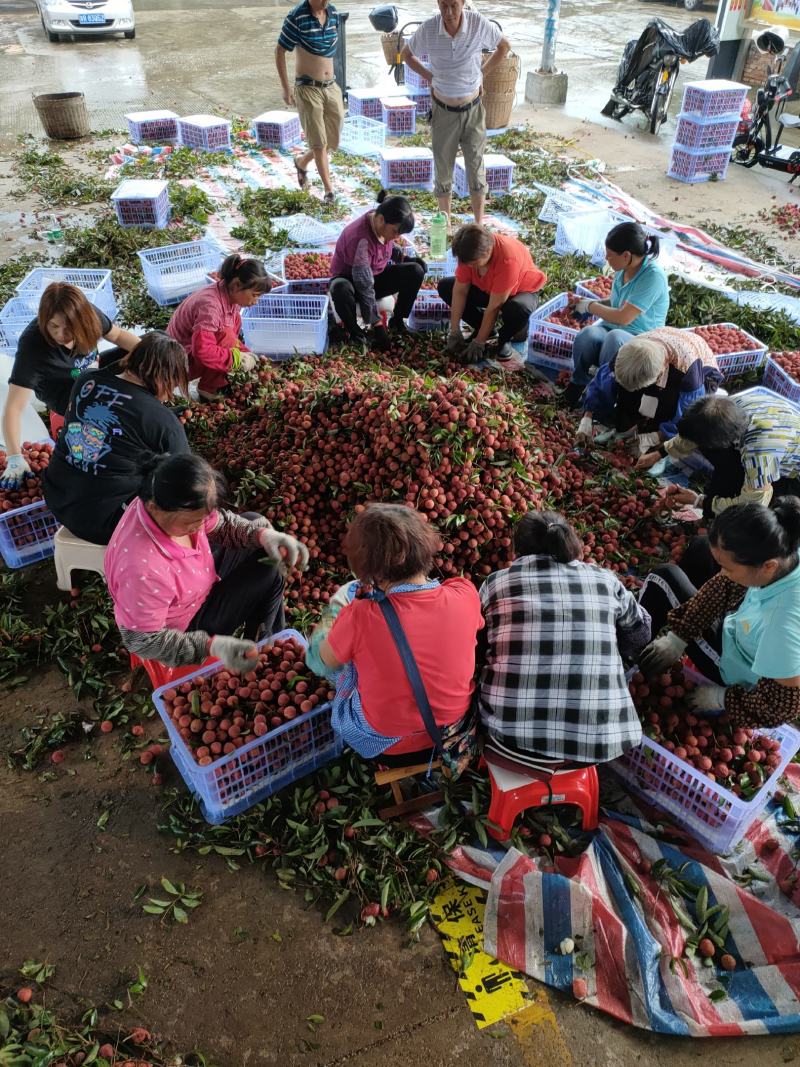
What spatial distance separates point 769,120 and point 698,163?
1.07 m

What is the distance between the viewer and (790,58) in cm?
848

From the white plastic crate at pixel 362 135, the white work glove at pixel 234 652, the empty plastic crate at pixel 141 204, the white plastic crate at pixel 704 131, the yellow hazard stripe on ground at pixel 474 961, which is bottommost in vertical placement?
the yellow hazard stripe on ground at pixel 474 961

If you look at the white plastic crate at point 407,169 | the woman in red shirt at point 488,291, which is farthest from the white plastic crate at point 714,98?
the woman in red shirt at point 488,291

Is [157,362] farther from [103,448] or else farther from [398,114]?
[398,114]

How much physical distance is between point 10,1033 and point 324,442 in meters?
2.42

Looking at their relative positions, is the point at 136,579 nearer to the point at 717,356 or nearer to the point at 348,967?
the point at 348,967

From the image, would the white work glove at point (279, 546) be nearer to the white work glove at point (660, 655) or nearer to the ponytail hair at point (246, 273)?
the white work glove at point (660, 655)

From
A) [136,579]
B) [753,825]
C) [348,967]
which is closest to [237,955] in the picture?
[348,967]

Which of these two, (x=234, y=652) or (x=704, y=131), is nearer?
(x=234, y=652)

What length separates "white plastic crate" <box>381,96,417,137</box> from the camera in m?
9.05

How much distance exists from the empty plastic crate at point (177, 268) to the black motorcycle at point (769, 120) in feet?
20.8

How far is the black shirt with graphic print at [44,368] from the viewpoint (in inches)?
136

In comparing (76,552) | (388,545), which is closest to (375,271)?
(76,552)

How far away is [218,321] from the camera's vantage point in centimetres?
417
